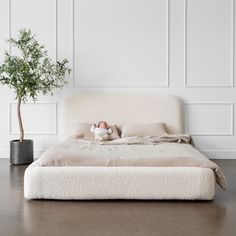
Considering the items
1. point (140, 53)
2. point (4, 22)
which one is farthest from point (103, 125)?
point (4, 22)

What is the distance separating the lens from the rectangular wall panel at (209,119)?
570 cm

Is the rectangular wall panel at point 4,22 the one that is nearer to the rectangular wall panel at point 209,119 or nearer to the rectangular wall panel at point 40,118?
the rectangular wall panel at point 40,118

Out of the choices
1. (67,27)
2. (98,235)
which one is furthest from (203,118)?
(98,235)

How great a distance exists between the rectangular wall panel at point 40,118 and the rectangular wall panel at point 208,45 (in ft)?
6.33

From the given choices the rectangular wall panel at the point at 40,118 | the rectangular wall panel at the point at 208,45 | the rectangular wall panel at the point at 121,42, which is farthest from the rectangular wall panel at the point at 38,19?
the rectangular wall panel at the point at 208,45

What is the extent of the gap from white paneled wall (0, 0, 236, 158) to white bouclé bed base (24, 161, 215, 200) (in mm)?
2378

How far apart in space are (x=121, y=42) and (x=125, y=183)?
281cm

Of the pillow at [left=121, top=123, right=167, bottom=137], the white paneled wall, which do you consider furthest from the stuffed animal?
the white paneled wall

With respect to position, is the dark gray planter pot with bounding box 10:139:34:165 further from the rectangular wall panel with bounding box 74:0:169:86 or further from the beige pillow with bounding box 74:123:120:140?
the rectangular wall panel with bounding box 74:0:169:86

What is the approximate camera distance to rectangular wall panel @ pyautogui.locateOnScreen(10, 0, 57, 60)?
5.76m

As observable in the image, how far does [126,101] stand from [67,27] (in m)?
1.33

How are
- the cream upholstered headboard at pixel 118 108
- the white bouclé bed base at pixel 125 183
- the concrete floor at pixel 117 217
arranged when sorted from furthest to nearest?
the cream upholstered headboard at pixel 118 108 < the white bouclé bed base at pixel 125 183 < the concrete floor at pixel 117 217

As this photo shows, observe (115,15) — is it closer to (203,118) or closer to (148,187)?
(203,118)

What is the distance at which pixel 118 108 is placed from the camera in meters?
5.69
